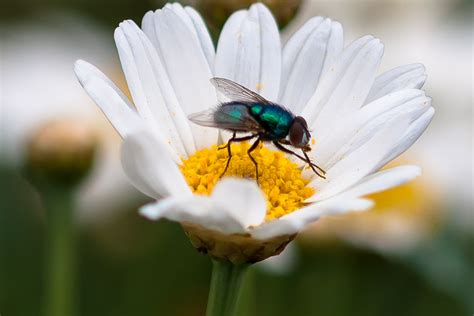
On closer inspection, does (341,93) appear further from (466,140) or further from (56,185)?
(466,140)

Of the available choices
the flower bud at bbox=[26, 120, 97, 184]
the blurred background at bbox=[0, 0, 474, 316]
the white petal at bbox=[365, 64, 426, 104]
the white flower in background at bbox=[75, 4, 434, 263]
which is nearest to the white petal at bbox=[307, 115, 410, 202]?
the white flower in background at bbox=[75, 4, 434, 263]

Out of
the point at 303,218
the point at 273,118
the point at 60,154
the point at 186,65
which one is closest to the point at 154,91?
the point at 186,65

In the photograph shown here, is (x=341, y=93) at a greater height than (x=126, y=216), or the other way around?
(x=341, y=93)

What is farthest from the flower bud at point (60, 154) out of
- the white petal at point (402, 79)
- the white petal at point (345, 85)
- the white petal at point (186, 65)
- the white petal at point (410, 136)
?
the white petal at point (410, 136)

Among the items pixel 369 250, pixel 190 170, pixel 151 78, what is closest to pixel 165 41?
pixel 151 78

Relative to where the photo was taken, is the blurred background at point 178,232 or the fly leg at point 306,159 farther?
the blurred background at point 178,232

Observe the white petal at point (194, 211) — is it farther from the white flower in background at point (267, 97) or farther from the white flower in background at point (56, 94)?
the white flower in background at point (56, 94)

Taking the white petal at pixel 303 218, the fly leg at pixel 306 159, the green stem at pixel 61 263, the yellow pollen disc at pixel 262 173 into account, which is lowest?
the green stem at pixel 61 263
